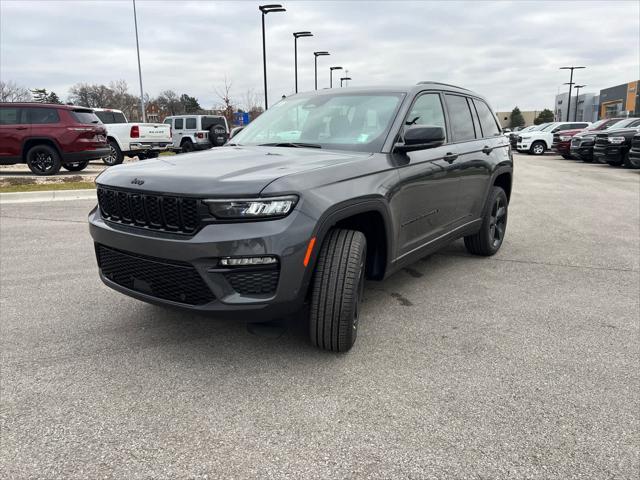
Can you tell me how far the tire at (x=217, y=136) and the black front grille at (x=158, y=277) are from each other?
1.59 m

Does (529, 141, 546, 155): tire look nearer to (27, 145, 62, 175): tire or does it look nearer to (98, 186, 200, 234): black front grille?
(27, 145, 62, 175): tire

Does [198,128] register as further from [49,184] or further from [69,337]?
[69,337]

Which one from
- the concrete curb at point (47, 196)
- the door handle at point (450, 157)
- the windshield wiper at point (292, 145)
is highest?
the windshield wiper at point (292, 145)

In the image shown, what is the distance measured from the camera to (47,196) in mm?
9352

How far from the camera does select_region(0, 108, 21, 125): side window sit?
12.5m

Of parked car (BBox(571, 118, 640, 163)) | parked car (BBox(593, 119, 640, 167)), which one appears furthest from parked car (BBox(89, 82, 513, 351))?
parked car (BBox(571, 118, 640, 163))

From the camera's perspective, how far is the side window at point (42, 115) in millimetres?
12547

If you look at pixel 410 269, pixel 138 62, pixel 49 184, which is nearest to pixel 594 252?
pixel 410 269

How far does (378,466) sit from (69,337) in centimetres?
230

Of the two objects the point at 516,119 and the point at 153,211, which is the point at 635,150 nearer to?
the point at 153,211

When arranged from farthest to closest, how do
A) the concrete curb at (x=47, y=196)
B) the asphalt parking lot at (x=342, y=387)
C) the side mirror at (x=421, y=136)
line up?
the concrete curb at (x=47, y=196)
the side mirror at (x=421, y=136)
the asphalt parking lot at (x=342, y=387)

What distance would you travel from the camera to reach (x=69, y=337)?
341cm

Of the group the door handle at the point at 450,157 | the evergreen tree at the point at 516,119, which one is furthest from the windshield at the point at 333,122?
the evergreen tree at the point at 516,119

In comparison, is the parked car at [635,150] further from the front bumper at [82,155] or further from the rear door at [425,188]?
the front bumper at [82,155]
